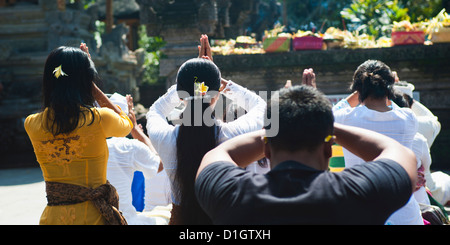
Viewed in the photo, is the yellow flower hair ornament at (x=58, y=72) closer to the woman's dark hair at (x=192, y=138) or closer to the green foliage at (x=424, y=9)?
the woman's dark hair at (x=192, y=138)

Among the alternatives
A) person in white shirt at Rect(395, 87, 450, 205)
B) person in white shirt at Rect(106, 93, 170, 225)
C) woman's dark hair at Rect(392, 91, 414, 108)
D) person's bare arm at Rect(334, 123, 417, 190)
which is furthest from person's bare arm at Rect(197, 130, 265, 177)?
person in white shirt at Rect(395, 87, 450, 205)

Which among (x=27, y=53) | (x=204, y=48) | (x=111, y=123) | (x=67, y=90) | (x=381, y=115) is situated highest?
(x=204, y=48)

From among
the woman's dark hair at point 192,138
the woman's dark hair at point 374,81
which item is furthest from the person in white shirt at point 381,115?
the woman's dark hair at point 192,138

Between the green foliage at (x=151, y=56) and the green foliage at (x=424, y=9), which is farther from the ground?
the green foliage at (x=424, y=9)

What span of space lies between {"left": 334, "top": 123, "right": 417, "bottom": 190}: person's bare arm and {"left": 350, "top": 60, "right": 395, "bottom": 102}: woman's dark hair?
118 centimetres

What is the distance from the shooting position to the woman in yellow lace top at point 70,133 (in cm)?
229

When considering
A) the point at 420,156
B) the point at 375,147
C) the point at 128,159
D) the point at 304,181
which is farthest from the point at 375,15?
the point at 304,181

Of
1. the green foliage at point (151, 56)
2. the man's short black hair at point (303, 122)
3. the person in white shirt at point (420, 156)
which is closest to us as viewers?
the man's short black hair at point (303, 122)

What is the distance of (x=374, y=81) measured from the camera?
292 centimetres

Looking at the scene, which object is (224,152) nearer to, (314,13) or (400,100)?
(400,100)

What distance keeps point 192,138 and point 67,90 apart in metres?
0.63

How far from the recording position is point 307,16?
23.2 metres

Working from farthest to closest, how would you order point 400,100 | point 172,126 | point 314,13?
point 314,13 → point 400,100 → point 172,126
